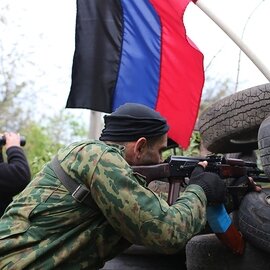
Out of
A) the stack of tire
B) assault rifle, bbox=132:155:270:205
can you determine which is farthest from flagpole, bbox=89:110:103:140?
assault rifle, bbox=132:155:270:205

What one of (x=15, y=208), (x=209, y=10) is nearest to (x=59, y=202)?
(x=15, y=208)

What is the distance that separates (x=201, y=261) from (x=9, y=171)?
3.28 ft

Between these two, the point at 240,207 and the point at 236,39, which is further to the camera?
the point at 236,39

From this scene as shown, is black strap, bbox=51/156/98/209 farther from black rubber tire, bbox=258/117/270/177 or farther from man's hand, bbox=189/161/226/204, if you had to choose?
black rubber tire, bbox=258/117/270/177

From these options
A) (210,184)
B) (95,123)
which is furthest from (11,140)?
(95,123)

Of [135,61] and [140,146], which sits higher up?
[135,61]

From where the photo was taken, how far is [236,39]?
125 inches

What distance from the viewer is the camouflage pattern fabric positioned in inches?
76.1

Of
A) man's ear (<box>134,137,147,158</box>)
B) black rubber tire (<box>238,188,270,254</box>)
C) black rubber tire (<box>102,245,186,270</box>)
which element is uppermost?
man's ear (<box>134,137,147,158</box>)

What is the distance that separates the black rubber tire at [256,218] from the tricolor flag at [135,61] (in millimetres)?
1067

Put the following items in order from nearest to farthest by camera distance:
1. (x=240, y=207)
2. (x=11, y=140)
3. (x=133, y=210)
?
1. (x=133, y=210)
2. (x=240, y=207)
3. (x=11, y=140)

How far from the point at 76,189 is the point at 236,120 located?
1253 mm

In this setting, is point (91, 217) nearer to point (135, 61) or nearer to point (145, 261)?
point (145, 261)

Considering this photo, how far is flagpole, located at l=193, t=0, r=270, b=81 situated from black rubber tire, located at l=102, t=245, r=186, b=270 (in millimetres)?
1064
